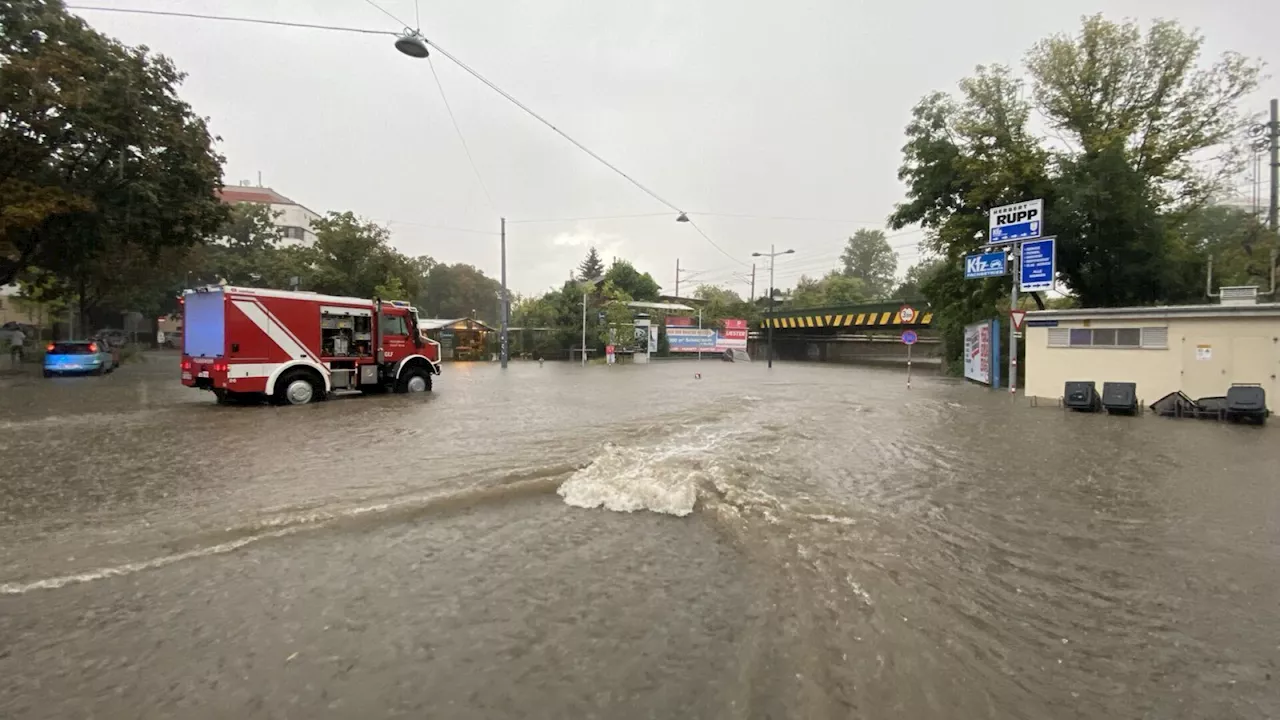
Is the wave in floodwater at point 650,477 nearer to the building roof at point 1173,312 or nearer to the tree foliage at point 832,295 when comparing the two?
the building roof at point 1173,312

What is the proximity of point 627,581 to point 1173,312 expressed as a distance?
681 inches

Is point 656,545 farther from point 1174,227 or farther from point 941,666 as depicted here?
point 1174,227

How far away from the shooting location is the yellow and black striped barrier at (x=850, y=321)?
4441 cm

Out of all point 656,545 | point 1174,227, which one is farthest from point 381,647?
point 1174,227

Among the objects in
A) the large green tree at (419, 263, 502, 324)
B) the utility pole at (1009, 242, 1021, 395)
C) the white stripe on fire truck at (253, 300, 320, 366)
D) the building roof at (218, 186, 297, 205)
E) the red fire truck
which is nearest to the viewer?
the red fire truck

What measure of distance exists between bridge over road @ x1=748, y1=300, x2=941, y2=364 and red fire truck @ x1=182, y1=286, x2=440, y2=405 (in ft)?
107

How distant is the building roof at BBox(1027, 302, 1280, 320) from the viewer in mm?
14031

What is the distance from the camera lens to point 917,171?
27.9 meters

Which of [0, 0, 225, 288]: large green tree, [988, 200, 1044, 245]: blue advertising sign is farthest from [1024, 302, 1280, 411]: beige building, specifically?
[0, 0, 225, 288]: large green tree

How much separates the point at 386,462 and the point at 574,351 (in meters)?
37.6

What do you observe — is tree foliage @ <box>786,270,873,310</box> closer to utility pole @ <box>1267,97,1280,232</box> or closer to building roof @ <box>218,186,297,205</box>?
utility pole @ <box>1267,97,1280,232</box>

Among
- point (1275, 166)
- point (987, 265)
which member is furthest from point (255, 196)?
point (1275, 166)

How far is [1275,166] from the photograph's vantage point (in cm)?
2341

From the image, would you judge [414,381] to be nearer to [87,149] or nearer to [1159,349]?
[87,149]
